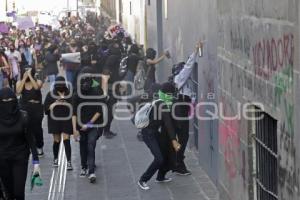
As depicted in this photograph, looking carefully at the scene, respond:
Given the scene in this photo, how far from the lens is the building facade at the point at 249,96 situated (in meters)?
6.80

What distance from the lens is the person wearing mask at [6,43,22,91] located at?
23.5 meters

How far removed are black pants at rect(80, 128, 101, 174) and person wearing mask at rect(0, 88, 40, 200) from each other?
10.7ft

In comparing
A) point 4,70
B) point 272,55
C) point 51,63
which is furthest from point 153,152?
point 51,63

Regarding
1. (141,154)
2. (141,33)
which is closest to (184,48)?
(141,154)

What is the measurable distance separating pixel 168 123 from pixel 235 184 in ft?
6.64

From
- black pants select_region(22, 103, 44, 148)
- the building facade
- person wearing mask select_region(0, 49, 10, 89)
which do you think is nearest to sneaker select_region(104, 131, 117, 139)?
black pants select_region(22, 103, 44, 148)

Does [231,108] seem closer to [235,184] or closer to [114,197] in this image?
[235,184]

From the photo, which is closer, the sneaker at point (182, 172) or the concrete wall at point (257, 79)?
the concrete wall at point (257, 79)

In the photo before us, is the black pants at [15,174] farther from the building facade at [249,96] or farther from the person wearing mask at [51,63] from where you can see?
the person wearing mask at [51,63]

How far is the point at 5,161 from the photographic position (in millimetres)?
9031

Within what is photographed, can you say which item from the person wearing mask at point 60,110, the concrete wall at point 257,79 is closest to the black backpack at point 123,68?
the person wearing mask at point 60,110

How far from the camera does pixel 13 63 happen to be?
24656mm

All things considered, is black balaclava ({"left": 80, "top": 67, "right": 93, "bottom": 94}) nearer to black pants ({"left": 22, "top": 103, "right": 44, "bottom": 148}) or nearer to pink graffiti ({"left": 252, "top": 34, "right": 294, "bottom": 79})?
black pants ({"left": 22, "top": 103, "right": 44, "bottom": 148})

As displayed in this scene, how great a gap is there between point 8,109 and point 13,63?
628 inches
